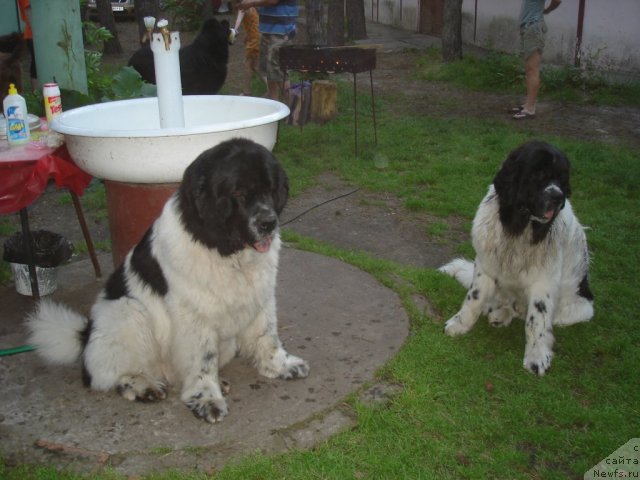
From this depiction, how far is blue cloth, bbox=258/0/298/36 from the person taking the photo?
910 cm

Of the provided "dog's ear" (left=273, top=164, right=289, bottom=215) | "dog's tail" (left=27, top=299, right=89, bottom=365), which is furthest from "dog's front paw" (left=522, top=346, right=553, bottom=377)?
"dog's tail" (left=27, top=299, right=89, bottom=365)

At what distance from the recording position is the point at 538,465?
3.09 metres

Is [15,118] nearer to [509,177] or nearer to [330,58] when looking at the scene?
[509,177]

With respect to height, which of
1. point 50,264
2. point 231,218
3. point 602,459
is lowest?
point 602,459

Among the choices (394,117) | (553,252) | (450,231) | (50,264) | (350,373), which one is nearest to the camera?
(350,373)

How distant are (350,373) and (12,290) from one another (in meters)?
2.66

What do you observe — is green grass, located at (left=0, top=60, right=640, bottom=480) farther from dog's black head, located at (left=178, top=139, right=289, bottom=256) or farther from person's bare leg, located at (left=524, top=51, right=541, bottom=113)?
person's bare leg, located at (left=524, top=51, right=541, bottom=113)

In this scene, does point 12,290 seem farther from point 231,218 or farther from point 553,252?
point 553,252

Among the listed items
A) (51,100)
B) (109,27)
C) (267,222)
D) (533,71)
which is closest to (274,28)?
(533,71)

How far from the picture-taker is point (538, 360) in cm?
392

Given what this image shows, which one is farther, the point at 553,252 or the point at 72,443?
the point at 553,252

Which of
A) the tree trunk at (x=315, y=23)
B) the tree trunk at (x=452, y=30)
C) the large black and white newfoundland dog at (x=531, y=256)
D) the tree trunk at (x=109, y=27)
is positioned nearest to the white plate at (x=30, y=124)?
the large black and white newfoundland dog at (x=531, y=256)

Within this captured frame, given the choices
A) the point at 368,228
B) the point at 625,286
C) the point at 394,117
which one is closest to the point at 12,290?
the point at 368,228

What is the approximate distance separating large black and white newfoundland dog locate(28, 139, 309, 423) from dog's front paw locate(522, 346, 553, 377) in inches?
53.7
